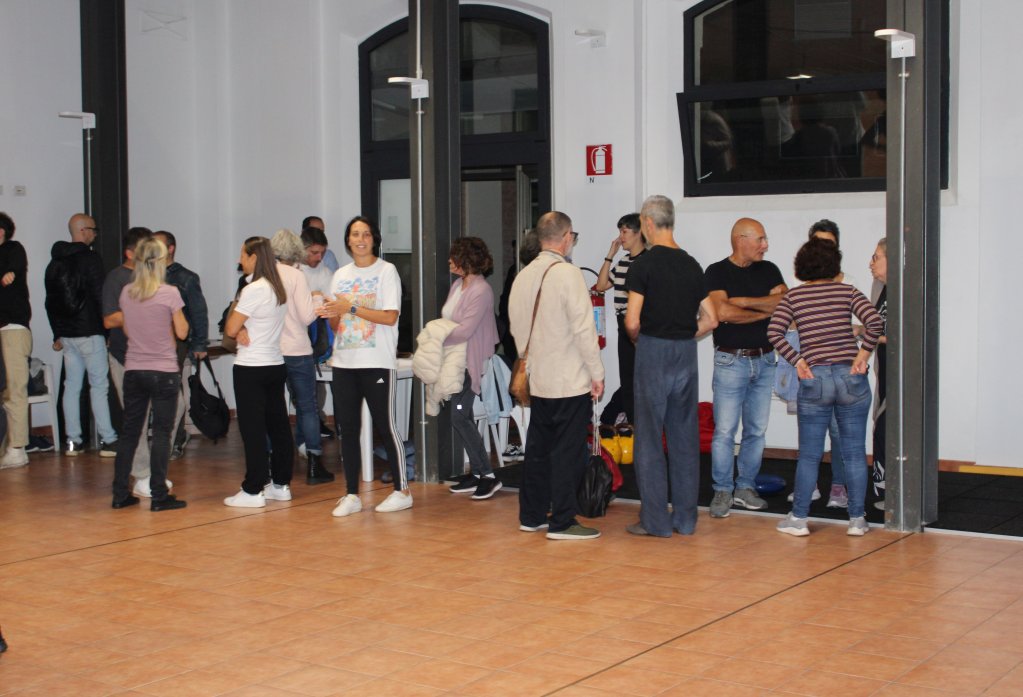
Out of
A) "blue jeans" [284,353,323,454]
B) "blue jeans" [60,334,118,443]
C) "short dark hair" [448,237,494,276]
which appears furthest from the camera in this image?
"blue jeans" [60,334,118,443]

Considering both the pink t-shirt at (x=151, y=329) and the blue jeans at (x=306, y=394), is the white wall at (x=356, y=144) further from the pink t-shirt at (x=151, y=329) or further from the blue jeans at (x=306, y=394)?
the pink t-shirt at (x=151, y=329)

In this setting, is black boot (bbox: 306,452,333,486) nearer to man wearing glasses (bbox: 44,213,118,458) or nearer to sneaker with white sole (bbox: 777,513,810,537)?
man wearing glasses (bbox: 44,213,118,458)

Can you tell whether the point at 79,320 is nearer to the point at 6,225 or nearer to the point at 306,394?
the point at 6,225

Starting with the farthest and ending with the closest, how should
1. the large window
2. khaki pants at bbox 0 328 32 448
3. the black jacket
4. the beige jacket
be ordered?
the black jacket < khaki pants at bbox 0 328 32 448 < the large window < the beige jacket

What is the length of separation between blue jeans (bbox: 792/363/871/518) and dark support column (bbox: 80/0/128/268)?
5.81m

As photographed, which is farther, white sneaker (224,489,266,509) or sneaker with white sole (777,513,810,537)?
white sneaker (224,489,266,509)

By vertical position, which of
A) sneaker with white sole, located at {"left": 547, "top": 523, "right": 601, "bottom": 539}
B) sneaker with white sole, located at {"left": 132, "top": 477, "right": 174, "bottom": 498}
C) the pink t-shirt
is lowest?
sneaker with white sole, located at {"left": 547, "top": 523, "right": 601, "bottom": 539}

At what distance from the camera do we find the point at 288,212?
11.6m

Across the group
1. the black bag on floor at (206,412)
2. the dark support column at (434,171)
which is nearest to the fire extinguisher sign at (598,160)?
the dark support column at (434,171)

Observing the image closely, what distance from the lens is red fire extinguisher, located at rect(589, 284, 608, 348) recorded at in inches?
386

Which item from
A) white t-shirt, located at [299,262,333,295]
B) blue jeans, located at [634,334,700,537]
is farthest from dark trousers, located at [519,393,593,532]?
white t-shirt, located at [299,262,333,295]

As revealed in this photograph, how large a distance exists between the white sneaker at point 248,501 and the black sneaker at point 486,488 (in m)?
1.30

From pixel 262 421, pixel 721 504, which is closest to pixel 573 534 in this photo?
pixel 721 504

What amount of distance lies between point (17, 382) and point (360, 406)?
3485 millimetres
